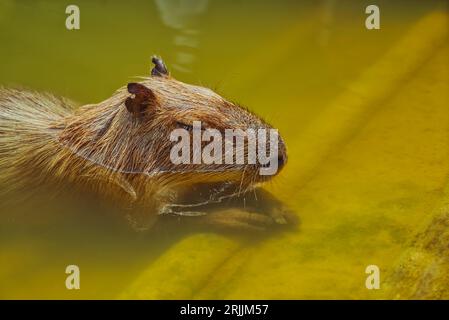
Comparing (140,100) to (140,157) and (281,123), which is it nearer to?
(140,157)

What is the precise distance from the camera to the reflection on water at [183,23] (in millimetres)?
5715

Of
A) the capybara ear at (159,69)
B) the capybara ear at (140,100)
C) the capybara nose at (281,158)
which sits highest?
the capybara ear at (159,69)

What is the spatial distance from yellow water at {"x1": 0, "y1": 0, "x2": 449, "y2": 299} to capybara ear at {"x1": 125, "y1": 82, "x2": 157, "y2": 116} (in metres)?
0.67

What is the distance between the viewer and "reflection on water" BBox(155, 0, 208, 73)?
5715 millimetres

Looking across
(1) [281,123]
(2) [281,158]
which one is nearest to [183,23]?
(1) [281,123]

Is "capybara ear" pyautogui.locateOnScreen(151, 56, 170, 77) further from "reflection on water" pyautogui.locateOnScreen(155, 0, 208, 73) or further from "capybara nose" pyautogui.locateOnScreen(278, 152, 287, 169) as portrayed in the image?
"reflection on water" pyautogui.locateOnScreen(155, 0, 208, 73)

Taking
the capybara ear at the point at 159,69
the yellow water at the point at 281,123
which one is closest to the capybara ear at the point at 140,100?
the capybara ear at the point at 159,69

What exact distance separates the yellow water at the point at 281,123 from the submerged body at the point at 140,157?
0.19m

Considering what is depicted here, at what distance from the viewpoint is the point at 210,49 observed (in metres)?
5.88

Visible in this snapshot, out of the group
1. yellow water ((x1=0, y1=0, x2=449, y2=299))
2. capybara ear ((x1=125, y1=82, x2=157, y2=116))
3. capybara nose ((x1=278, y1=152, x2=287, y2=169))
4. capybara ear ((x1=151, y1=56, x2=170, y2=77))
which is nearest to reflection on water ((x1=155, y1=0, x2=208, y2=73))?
yellow water ((x1=0, y1=0, x2=449, y2=299))

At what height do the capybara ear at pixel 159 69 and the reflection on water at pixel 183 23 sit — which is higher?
the reflection on water at pixel 183 23

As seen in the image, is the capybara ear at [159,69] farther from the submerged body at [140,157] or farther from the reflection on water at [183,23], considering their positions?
the reflection on water at [183,23]

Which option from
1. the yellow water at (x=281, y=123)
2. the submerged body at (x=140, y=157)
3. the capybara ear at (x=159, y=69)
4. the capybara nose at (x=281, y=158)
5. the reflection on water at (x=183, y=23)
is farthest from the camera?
the reflection on water at (x=183, y=23)

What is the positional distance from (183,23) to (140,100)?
7.34 feet
